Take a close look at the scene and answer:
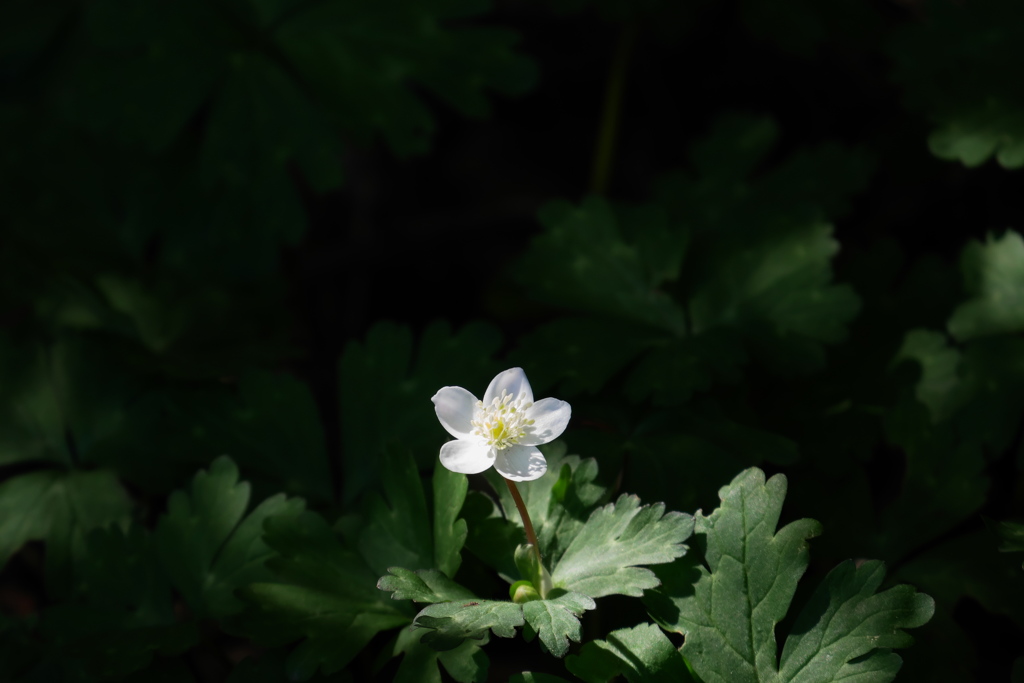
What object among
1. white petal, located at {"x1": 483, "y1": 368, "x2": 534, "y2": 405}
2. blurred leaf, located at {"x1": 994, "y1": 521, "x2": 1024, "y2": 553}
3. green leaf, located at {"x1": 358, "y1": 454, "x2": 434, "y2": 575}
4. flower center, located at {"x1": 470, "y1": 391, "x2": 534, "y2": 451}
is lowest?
green leaf, located at {"x1": 358, "y1": 454, "x2": 434, "y2": 575}

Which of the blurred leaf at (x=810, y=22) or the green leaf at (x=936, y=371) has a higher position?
the blurred leaf at (x=810, y=22)

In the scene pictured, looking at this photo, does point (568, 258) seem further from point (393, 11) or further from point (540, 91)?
point (540, 91)

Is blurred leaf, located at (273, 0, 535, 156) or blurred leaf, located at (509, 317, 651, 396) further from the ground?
blurred leaf, located at (273, 0, 535, 156)

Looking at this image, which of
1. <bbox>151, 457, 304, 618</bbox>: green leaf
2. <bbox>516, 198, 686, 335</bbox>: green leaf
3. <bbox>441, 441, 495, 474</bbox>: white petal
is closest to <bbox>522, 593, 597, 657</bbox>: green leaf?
<bbox>441, 441, 495, 474</bbox>: white petal

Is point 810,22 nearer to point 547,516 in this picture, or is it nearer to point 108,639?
point 547,516

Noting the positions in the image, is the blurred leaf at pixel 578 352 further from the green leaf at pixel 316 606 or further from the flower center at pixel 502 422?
the green leaf at pixel 316 606

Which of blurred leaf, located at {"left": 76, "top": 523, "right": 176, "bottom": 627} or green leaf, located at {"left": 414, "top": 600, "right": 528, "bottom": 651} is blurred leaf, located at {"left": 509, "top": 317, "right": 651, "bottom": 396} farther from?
blurred leaf, located at {"left": 76, "top": 523, "right": 176, "bottom": 627}

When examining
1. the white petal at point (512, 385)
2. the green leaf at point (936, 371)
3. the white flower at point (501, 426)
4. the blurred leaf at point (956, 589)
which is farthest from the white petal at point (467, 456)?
the green leaf at point (936, 371)
